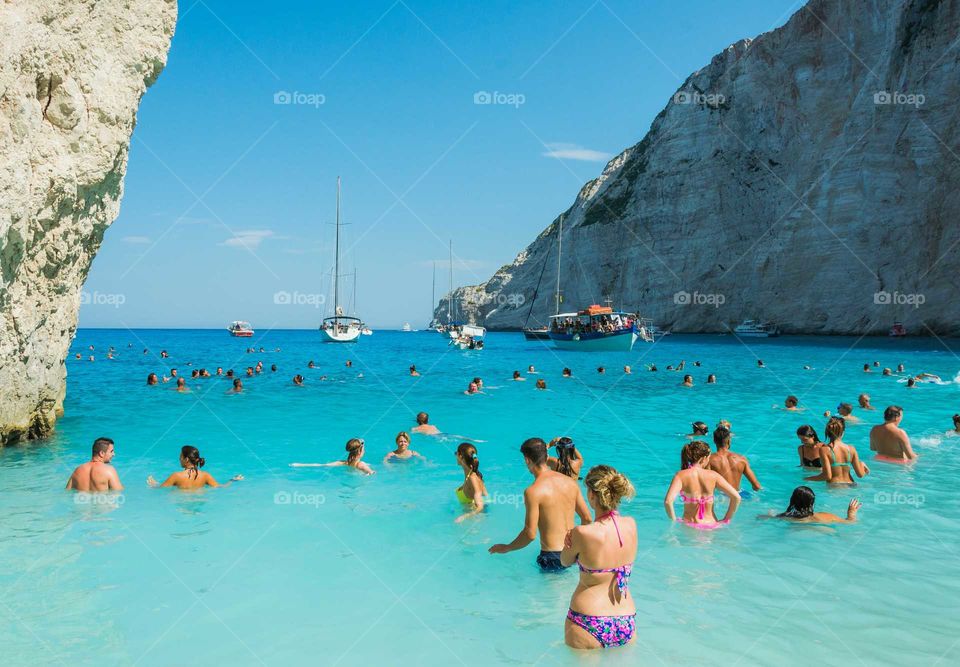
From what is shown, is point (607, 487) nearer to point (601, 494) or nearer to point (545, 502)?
point (601, 494)

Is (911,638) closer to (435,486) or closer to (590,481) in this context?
(590,481)

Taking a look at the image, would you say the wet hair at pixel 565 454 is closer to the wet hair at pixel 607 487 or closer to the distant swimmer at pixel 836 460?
the wet hair at pixel 607 487

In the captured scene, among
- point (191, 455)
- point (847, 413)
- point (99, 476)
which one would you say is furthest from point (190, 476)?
point (847, 413)

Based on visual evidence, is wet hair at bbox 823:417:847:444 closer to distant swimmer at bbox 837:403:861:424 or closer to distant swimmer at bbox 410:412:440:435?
distant swimmer at bbox 837:403:861:424

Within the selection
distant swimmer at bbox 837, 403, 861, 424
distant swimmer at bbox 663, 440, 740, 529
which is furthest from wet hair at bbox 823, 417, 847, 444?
distant swimmer at bbox 837, 403, 861, 424

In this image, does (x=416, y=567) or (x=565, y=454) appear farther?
(x=416, y=567)
